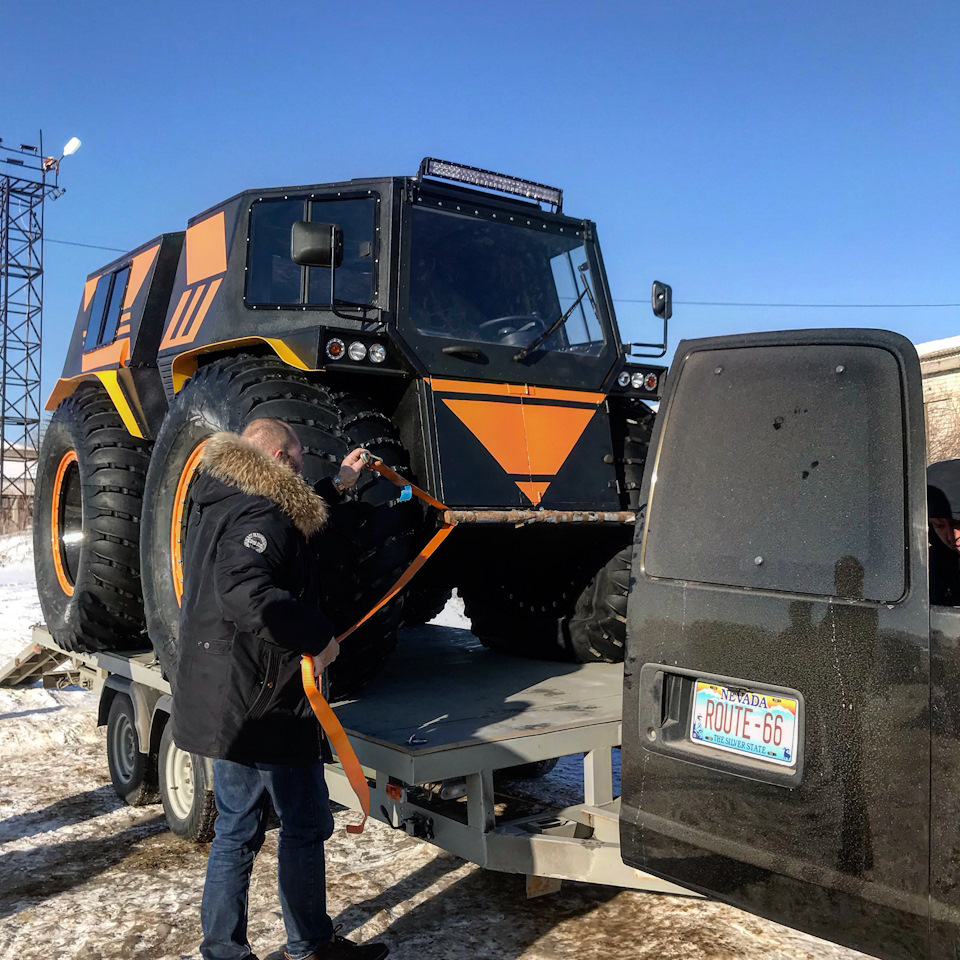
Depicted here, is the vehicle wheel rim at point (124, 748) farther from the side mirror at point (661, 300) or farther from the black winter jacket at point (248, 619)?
the side mirror at point (661, 300)

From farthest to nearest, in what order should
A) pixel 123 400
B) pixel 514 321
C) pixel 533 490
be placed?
1. pixel 123 400
2. pixel 514 321
3. pixel 533 490

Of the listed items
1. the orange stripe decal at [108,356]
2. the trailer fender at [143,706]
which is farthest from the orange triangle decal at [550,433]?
the orange stripe decal at [108,356]

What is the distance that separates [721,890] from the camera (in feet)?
8.32

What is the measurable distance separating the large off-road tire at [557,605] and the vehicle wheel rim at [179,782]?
1827 millimetres

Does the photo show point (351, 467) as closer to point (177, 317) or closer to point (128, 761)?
point (177, 317)

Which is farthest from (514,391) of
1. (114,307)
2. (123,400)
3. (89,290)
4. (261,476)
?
(89,290)

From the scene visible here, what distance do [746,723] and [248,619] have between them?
1516 mm

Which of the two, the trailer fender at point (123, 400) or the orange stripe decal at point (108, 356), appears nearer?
the trailer fender at point (123, 400)

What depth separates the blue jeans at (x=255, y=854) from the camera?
3.17 meters

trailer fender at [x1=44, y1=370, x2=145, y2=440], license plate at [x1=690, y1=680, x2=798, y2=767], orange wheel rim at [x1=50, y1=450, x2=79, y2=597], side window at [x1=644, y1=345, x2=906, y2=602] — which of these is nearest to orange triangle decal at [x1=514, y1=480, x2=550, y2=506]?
side window at [x1=644, y1=345, x2=906, y2=602]

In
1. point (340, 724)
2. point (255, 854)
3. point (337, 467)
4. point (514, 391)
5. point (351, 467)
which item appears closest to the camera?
point (255, 854)

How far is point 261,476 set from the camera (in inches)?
125

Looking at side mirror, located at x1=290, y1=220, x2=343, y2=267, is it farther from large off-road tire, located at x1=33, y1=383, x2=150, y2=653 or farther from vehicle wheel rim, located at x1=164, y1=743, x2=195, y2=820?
vehicle wheel rim, located at x1=164, y1=743, x2=195, y2=820

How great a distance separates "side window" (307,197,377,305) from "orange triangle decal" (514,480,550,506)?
1178 millimetres
